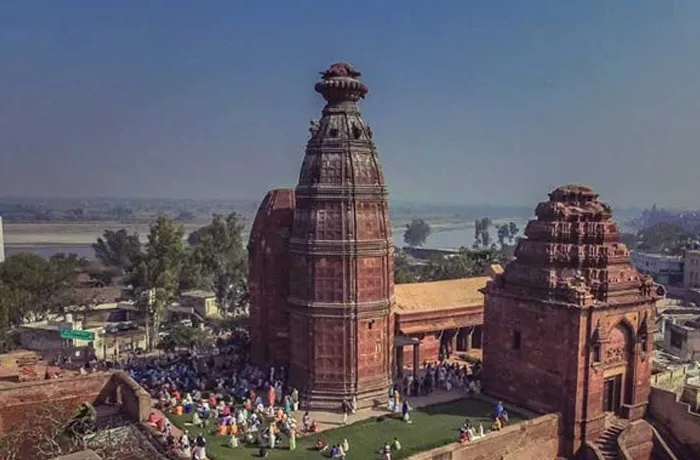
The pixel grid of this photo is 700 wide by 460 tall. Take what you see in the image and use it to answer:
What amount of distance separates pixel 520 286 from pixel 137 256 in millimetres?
23805

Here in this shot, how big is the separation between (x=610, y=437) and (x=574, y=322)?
13.8ft

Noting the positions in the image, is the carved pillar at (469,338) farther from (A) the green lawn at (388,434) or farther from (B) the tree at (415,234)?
(B) the tree at (415,234)

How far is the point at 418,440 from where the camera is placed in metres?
18.0

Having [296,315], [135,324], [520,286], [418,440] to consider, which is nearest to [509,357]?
[520,286]

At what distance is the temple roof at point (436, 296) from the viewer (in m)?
28.3

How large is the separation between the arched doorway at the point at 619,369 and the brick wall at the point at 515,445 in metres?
2.54

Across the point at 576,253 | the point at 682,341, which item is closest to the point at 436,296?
the point at 576,253

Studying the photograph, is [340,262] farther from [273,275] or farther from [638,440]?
[638,440]

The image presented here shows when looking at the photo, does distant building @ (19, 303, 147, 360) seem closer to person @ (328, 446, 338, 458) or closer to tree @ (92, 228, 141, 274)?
person @ (328, 446, 338, 458)

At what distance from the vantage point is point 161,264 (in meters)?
35.1

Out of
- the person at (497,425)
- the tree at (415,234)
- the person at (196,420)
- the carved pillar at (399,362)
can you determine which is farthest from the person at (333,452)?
the tree at (415,234)

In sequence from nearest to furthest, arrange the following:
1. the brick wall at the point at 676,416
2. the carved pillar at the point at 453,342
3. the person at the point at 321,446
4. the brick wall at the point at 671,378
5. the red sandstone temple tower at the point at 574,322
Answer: the person at the point at 321,446
the red sandstone temple tower at the point at 574,322
the brick wall at the point at 676,416
the brick wall at the point at 671,378
the carved pillar at the point at 453,342

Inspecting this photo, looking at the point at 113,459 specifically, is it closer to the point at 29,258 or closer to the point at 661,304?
the point at 29,258

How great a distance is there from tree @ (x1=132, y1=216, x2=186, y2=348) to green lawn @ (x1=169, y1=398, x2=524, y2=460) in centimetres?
1649
